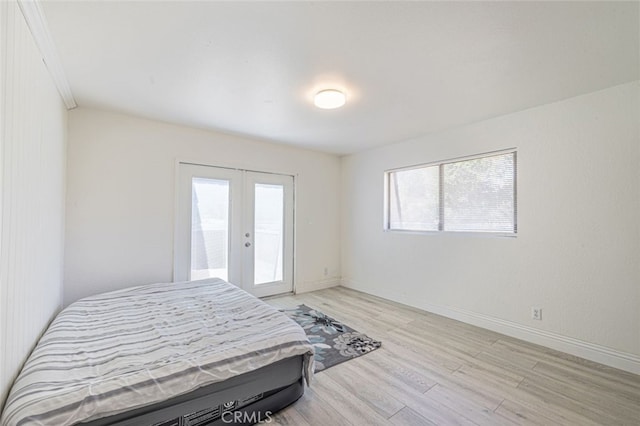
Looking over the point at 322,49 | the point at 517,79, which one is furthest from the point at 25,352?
the point at 517,79

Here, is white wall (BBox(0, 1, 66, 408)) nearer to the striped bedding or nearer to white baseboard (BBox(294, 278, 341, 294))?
the striped bedding

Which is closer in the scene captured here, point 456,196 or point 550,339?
point 550,339

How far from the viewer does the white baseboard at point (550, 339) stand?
2268 mm

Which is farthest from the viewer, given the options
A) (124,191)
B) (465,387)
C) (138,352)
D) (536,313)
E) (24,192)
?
(124,191)

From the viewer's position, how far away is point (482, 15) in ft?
5.04

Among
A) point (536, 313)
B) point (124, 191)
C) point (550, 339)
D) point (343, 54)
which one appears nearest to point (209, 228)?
point (124, 191)

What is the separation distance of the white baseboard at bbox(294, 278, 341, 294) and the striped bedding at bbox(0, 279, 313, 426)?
1.94 metres

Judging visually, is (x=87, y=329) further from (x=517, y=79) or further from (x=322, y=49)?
(x=517, y=79)

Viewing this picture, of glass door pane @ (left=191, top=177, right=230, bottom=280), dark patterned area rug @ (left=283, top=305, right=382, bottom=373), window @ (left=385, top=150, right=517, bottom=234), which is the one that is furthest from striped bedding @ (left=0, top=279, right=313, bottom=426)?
window @ (left=385, top=150, right=517, bottom=234)

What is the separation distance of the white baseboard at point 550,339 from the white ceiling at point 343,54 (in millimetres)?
2318

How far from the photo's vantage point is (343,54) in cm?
189

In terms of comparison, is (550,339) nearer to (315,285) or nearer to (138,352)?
(315,285)

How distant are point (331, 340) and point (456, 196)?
2.38m

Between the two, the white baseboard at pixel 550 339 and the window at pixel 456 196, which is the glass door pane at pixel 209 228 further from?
the white baseboard at pixel 550 339
